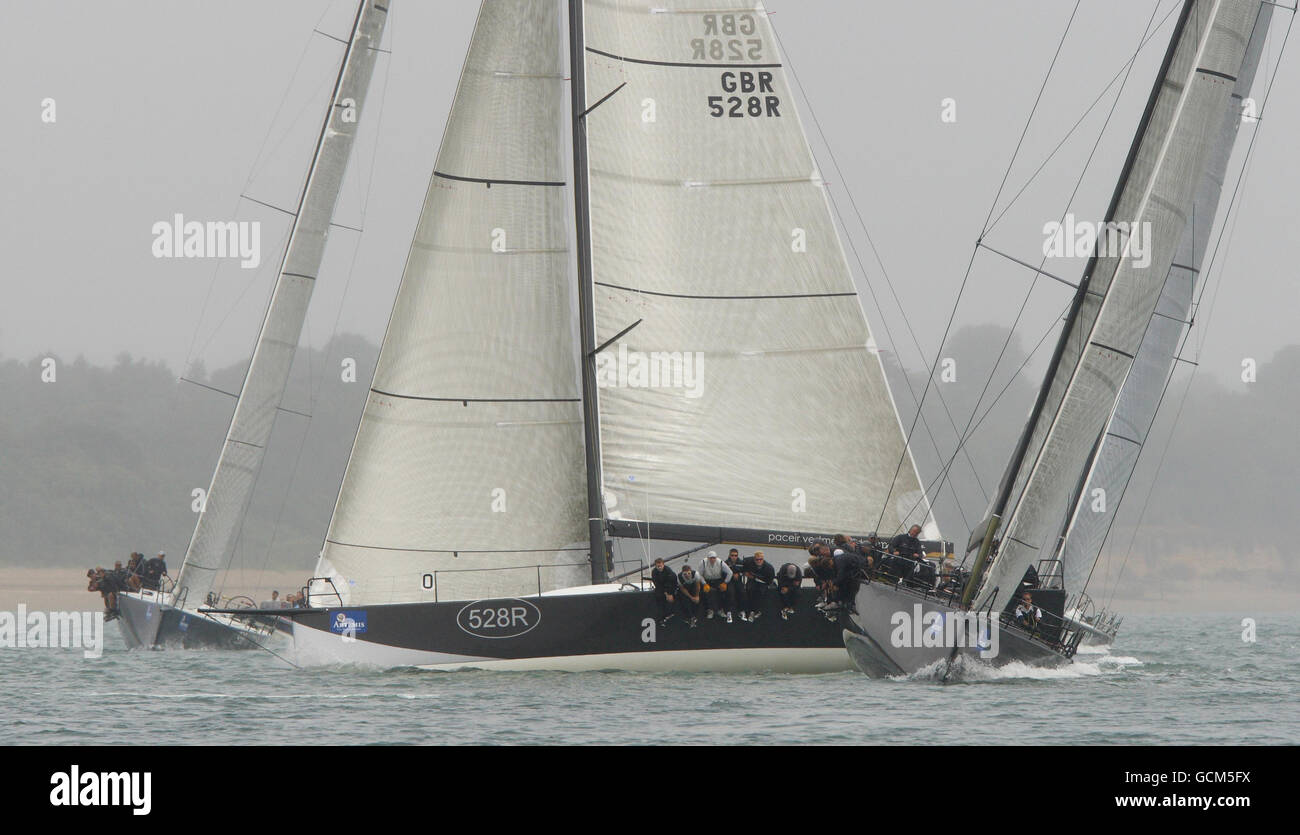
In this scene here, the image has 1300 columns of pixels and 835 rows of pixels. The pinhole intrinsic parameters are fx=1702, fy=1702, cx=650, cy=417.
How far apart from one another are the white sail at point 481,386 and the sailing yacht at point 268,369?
6.62 m

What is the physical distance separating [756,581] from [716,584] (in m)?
0.49

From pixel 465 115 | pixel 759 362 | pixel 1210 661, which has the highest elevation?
pixel 465 115

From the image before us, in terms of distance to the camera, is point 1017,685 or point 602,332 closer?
point 1017,685

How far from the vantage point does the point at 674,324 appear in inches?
870

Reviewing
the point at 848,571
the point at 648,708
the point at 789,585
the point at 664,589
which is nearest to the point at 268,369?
the point at 664,589

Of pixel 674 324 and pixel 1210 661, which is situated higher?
pixel 674 324

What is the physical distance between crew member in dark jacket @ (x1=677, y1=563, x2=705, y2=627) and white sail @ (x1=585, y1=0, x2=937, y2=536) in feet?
5.94

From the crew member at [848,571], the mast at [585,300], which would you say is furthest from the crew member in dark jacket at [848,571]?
the mast at [585,300]
